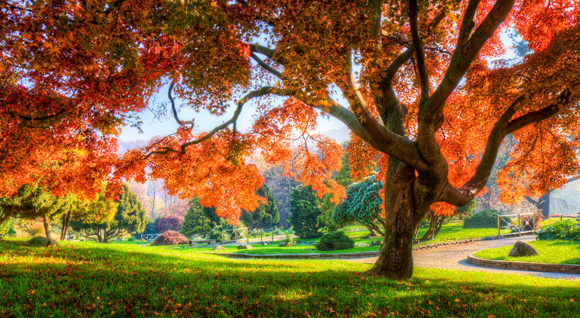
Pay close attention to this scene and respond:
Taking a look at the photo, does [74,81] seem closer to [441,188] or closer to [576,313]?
[441,188]

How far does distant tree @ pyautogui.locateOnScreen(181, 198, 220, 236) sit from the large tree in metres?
22.2

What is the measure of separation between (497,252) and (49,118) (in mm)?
16647

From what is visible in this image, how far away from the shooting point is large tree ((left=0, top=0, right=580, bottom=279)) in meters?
4.87

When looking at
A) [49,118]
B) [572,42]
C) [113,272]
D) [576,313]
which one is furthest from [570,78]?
[49,118]

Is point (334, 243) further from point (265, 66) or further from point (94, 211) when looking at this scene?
point (94, 211)

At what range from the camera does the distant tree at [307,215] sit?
99.6ft

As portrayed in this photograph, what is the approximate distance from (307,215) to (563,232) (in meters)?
20.1

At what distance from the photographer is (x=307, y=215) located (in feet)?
101

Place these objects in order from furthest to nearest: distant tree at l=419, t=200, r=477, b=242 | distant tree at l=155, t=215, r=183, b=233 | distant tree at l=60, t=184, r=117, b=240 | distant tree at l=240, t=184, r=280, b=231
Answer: distant tree at l=155, t=215, r=183, b=233 → distant tree at l=240, t=184, r=280, b=231 → distant tree at l=419, t=200, r=477, b=242 → distant tree at l=60, t=184, r=117, b=240

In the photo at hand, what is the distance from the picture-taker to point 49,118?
6.43 metres

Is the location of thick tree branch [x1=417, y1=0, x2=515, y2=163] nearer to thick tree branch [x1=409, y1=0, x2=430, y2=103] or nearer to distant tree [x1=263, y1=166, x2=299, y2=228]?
thick tree branch [x1=409, y1=0, x2=430, y2=103]

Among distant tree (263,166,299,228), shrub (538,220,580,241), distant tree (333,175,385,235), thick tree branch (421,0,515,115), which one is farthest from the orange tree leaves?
distant tree (263,166,299,228)

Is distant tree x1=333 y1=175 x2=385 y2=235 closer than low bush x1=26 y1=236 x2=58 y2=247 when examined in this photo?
No

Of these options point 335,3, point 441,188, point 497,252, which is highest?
point 335,3
